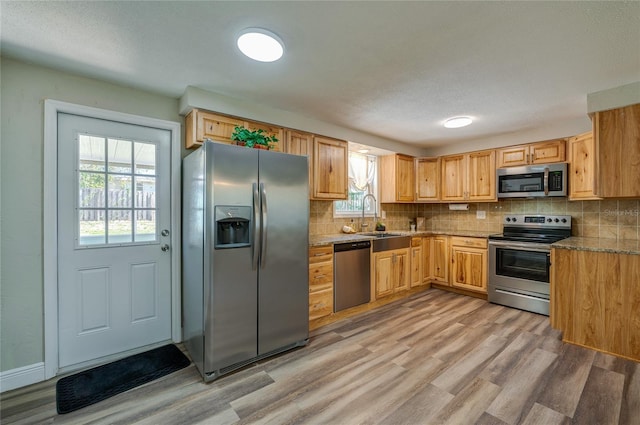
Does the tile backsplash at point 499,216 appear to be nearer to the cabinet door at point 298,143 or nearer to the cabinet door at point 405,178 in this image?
the cabinet door at point 405,178

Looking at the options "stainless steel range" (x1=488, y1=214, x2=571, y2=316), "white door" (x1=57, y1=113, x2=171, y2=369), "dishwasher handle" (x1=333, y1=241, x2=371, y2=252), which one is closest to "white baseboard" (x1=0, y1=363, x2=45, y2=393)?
"white door" (x1=57, y1=113, x2=171, y2=369)

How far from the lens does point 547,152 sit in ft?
11.9

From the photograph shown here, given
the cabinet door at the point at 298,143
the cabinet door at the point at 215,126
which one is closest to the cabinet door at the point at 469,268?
the cabinet door at the point at 298,143

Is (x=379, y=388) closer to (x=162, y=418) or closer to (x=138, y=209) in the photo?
(x=162, y=418)

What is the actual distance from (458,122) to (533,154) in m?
1.30

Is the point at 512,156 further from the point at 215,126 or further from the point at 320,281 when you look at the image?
the point at 215,126

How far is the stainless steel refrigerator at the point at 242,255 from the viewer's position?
6.92 ft

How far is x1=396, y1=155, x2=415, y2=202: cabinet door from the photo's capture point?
451 cm

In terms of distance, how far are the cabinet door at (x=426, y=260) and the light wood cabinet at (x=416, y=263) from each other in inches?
3.1

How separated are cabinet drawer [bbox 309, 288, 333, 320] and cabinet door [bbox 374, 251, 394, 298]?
0.79m

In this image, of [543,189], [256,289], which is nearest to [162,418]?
[256,289]

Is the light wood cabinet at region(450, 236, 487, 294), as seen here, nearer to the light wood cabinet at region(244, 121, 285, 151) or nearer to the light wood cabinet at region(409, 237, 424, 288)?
the light wood cabinet at region(409, 237, 424, 288)

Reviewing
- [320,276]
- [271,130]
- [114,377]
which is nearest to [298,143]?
[271,130]

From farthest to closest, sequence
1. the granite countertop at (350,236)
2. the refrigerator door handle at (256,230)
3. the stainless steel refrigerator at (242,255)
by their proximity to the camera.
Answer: the granite countertop at (350,236) < the refrigerator door handle at (256,230) < the stainless steel refrigerator at (242,255)
